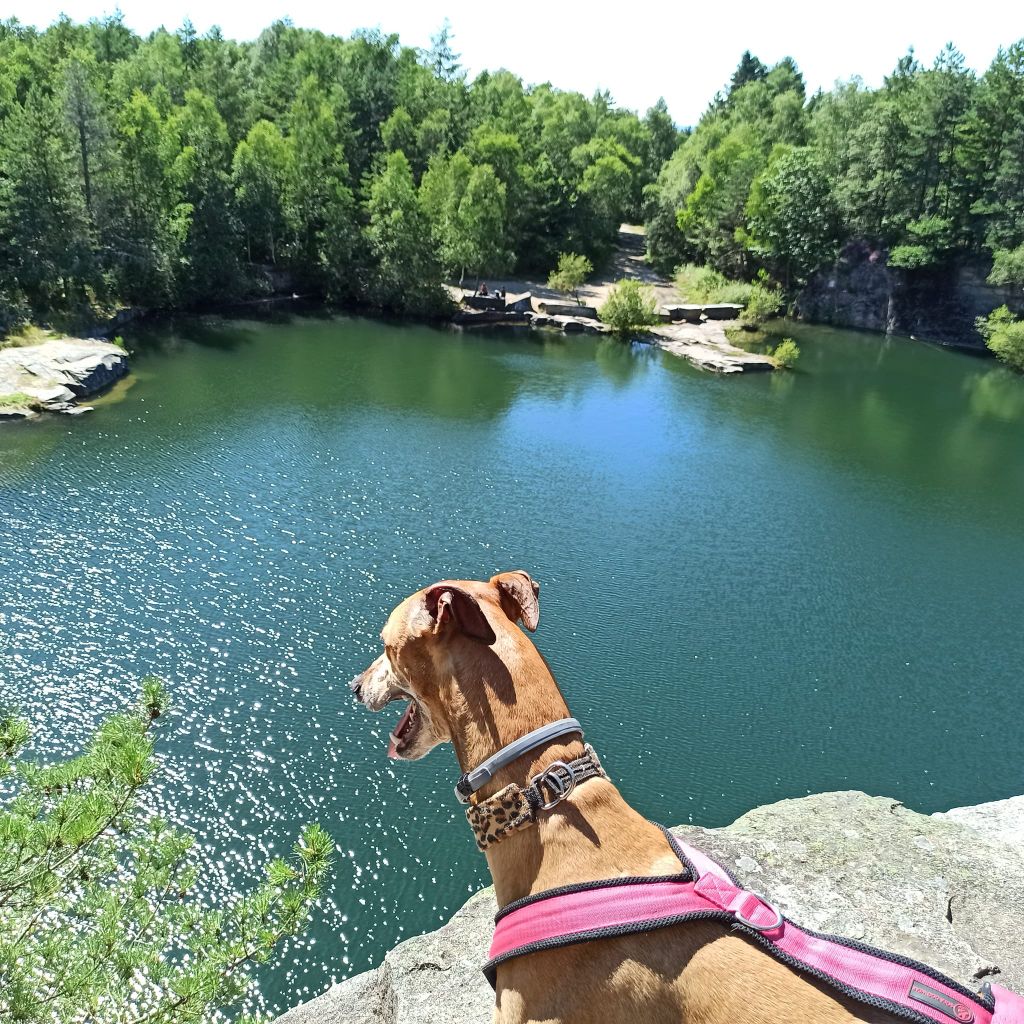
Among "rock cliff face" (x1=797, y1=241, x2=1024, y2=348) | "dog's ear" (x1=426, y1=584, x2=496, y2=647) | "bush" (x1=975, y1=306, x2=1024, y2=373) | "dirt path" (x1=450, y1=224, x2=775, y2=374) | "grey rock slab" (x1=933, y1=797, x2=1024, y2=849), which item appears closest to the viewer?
"dog's ear" (x1=426, y1=584, x2=496, y2=647)

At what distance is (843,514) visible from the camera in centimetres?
2300

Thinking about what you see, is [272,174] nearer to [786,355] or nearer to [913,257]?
[786,355]

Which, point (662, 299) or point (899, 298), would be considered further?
point (662, 299)

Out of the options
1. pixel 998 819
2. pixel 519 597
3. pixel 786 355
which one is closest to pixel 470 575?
pixel 998 819

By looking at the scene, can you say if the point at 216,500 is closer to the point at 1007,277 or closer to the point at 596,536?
the point at 596,536

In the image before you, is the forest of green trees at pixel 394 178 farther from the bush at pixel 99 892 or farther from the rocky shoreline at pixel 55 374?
the bush at pixel 99 892

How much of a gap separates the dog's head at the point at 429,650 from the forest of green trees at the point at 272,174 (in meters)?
32.2

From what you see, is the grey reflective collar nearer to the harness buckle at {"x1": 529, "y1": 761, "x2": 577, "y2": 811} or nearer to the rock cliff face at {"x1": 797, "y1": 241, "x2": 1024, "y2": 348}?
the harness buckle at {"x1": 529, "y1": 761, "x2": 577, "y2": 811}

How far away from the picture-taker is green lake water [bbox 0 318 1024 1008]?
12.0m

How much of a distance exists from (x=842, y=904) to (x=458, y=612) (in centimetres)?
479

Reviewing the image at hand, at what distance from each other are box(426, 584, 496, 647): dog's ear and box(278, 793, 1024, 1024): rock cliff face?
11.9 feet

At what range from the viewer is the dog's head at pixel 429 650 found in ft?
9.22

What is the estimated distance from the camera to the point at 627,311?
1746 inches

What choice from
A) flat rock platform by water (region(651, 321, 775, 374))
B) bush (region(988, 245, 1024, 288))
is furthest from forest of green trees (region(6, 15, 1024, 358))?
flat rock platform by water (region(651, 321, 775, 374))
